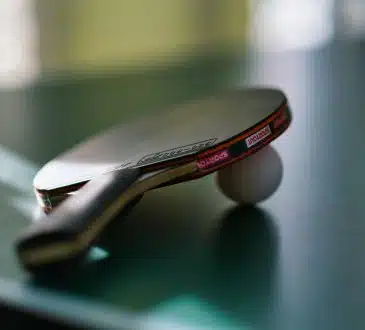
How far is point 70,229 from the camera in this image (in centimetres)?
49

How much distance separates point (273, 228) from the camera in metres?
0.68

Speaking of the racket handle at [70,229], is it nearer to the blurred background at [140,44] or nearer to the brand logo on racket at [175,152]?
the brand logo on racket at [175,152]

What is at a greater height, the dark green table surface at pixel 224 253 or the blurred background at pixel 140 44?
the dark green table surface at pixel 224 253

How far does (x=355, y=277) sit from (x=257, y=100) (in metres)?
0.27

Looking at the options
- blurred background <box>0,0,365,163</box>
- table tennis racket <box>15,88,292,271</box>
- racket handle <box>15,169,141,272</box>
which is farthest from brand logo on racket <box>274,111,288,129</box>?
blurred background <box>0,0,365,163</box>

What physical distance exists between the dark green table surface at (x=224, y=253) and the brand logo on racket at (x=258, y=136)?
8cm

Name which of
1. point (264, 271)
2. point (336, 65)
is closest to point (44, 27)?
point (336, 65)

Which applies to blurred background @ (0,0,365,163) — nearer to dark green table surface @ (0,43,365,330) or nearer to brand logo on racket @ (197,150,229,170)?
dark green table surface @ (0,43,365,330)

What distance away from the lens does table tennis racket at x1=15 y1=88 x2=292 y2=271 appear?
49cm

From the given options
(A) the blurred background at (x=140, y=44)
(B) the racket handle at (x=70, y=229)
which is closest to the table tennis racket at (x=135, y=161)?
Answer: (B) the racket handle at (x=70, y=229)

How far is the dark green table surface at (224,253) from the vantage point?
49cm

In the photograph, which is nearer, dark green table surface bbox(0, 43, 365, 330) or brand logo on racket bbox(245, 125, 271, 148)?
dark green table surface bbox(0, 43, 365, 330)

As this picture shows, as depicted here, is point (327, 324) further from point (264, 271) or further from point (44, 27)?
point (44, 27)

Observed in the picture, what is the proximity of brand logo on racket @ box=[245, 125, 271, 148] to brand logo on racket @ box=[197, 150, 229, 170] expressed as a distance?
0.03 meters
